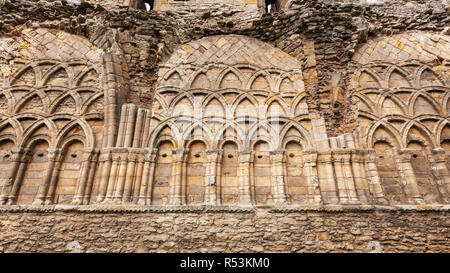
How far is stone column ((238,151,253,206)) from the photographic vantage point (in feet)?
14.9

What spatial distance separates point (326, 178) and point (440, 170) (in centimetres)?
283

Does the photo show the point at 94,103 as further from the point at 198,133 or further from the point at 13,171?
the point at 198,133

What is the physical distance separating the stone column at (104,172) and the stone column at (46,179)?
46.1 inches

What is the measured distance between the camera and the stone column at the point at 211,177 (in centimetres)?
451

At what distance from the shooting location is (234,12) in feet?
21.9

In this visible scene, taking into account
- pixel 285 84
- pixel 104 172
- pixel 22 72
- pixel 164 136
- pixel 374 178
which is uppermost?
pixel 22 72

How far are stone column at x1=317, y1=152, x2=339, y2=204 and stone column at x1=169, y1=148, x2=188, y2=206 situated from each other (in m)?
3.17

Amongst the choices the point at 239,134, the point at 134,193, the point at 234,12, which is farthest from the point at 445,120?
the point at 134,193

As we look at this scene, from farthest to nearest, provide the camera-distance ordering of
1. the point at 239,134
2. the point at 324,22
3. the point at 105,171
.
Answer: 1. the point at 324,22
2. the point at 239,134
3. the point at 105,171

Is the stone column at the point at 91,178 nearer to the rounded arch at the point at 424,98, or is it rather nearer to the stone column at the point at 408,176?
the stone column at the point at 408,176

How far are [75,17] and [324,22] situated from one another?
735 cm

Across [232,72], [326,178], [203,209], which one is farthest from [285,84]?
[203,209]

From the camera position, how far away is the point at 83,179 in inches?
184

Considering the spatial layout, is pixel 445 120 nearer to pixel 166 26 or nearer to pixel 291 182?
pixel 291 182
